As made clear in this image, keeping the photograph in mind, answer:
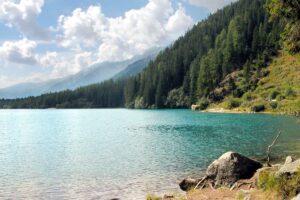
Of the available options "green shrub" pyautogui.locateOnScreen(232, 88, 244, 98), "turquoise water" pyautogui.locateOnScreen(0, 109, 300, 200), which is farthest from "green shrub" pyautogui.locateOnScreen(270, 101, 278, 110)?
"turquoise water" pyautogui.locateOnScreen(0, 109, 300, 200)

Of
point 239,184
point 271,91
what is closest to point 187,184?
point 239,184

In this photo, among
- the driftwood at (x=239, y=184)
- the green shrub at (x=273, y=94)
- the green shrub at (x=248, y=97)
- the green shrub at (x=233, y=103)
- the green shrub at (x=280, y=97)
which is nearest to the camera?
the driftwood at (x=239, y=184)

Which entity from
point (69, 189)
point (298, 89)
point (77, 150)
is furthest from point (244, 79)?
point (69, 189)

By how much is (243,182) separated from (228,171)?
220 centimetres

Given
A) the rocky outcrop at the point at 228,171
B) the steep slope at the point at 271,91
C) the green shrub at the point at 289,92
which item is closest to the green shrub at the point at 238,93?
the steep slope at the point at 271,91

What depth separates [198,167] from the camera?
44.7m

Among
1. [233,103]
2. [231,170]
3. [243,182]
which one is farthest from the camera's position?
[233,103]

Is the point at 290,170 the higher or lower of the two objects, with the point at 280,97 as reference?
lower

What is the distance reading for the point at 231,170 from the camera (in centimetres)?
3266

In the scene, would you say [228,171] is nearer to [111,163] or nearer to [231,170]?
[231,170]

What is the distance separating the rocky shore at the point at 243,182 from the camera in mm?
20188

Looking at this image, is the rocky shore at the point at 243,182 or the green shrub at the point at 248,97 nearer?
the rocky shore at the point at 243,182

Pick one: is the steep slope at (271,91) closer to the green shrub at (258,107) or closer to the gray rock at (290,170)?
the green shrub at (258,107)

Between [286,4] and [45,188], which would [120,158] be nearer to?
[45,188]
